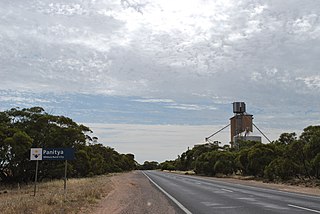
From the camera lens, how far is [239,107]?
88.4m

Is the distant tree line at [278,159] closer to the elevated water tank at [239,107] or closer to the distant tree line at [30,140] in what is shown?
the elevated water tank at [239,107]

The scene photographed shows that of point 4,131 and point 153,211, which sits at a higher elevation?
point 4,131

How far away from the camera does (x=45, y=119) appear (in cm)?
4206

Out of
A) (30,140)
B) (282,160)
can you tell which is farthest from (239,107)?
(30,140)

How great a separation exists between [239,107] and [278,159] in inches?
1901

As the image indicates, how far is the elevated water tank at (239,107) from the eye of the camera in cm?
8806

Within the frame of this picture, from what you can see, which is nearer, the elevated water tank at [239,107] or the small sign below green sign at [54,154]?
the small sign below green sign at [54,154]

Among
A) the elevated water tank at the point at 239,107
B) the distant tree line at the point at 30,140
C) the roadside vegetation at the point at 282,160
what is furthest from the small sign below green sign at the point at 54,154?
the elevated water tank at the point at 239,107

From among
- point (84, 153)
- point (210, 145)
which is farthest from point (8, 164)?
point (210, 145)

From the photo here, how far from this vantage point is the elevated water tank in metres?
88.1

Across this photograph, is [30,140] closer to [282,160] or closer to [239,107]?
[282,160]

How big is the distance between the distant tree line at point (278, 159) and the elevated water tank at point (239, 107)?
15.1 meters

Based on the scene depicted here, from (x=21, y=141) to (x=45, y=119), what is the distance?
19.9 ft

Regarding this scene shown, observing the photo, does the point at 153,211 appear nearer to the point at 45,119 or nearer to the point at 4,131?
the point at 4,131
